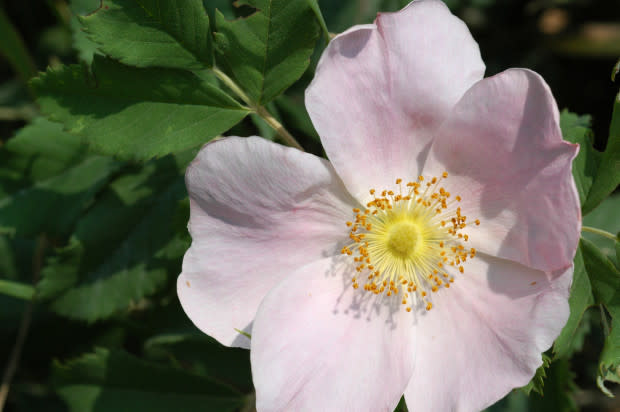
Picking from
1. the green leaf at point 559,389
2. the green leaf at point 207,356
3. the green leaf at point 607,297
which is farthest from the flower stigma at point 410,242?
the green leaf at point 207,356

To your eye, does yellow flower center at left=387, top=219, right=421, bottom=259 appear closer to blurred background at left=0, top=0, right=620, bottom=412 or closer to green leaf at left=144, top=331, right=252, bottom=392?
blurred background at left=0, top=0, right=620, bottom=412

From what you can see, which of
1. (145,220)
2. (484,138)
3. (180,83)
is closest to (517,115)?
(484,138)

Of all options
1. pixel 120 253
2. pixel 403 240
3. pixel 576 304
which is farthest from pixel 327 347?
pixel 120 253

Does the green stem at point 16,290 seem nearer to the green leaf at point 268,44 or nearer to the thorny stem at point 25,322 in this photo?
the thorny stem at point 25,322

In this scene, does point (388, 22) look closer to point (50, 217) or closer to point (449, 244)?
point (449, 244)

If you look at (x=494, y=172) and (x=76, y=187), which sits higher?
(x=494, y=172)

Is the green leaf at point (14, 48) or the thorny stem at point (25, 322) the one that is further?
the green leaf at point (14, 48)

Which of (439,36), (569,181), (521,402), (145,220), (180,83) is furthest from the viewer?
(521,402)

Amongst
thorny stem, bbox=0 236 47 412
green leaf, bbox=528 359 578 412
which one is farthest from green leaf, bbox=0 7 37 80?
green leaf, bbox=528 359 578 412
